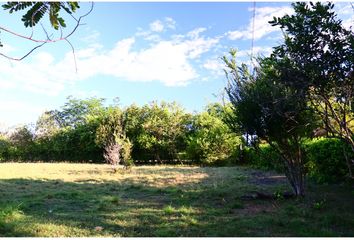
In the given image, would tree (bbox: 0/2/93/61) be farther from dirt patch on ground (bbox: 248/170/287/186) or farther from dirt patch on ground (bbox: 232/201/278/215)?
dirt patch on ground (bbox: 248/170/287/186)

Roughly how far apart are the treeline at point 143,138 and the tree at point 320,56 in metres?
14.4

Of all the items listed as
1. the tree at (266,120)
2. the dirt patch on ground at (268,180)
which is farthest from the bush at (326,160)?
the tree at (266,120)

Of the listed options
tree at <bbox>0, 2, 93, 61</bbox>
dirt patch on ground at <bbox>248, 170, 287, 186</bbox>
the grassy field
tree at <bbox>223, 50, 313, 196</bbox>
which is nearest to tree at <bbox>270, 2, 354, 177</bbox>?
Answer: the grassy field

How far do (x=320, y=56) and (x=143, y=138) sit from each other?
1829 cm

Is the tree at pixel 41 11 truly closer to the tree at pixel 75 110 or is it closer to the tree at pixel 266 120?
the tree at pixel 266 120

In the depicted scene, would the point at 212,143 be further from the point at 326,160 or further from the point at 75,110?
the point at 75,110

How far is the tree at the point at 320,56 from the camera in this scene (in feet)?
16.0

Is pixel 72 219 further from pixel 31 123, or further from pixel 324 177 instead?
pixel 31 123

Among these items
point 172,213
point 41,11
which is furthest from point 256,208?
point 41,11

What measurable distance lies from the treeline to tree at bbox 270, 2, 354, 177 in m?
14.4

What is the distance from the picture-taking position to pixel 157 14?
182 inches

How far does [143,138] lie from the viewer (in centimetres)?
2277

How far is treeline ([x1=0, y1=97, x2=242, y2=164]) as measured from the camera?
2078 cm

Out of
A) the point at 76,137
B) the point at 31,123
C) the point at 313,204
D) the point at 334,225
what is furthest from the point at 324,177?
the point at 31,123
